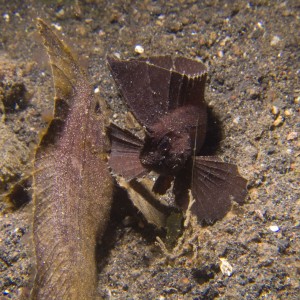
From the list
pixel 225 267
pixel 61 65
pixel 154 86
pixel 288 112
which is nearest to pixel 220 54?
pixel 288 112

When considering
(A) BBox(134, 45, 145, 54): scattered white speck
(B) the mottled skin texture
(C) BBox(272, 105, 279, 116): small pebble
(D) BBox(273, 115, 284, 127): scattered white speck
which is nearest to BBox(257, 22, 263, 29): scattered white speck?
(C) BBox(272, 105, 279, 116): small pebble

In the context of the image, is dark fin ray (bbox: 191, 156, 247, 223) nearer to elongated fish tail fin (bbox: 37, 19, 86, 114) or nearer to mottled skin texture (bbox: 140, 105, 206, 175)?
mottled skin texture (bbox: 140, 105, 206, 175)

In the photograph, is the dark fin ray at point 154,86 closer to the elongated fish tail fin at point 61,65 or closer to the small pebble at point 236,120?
the elongated fish tail fin at point 61,65

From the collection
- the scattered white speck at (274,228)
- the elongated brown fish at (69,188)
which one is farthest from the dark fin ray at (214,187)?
the elongated brown fish at (69,188)

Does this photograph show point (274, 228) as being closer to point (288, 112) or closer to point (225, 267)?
point (225, 267)

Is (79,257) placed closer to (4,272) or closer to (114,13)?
(4,272)

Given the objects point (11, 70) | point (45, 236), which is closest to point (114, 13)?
point (11, 70)
